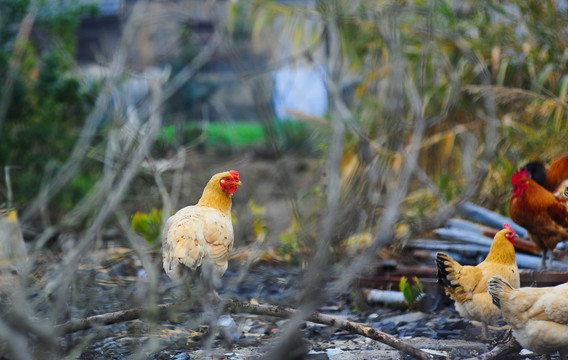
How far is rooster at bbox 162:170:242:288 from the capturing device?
1583 millimetres

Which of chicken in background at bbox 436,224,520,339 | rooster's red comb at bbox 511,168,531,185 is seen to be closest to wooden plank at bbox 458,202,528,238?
rooster's red comb at bbox 511,168,531,185

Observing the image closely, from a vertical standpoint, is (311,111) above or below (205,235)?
above

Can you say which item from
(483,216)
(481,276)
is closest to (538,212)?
(481,276)

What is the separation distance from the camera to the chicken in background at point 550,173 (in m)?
2.52

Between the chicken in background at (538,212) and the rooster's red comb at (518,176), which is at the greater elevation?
the rooster's red comb at (518,176)

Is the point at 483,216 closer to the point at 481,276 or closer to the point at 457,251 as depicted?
the point at 457,251

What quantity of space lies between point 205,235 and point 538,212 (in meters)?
1.27

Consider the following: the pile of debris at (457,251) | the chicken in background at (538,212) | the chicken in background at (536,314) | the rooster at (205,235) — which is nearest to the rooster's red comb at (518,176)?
the chicken in background at (538,212)

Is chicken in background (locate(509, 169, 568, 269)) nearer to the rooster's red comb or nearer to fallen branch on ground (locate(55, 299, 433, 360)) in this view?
the rooster's red comb

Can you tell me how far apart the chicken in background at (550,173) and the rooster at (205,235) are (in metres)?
1.41

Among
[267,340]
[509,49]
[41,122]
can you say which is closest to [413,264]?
[267,340]

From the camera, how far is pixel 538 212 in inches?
87.1

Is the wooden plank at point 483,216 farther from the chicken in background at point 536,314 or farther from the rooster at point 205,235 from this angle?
the rooster at point 205,235

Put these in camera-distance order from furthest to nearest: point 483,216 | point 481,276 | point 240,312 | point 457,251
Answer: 1. point 483,216
2. point 457,251
3. point 481,276
4. point 240,312
